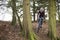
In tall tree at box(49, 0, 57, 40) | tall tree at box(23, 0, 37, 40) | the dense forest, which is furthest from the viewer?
tall tree at box(49, 0, 57, 40)

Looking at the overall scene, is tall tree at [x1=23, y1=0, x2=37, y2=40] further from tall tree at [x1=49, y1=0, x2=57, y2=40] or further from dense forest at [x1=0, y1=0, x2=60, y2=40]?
tall tree at [x1=49, y1=0, x2=57, y2=40]

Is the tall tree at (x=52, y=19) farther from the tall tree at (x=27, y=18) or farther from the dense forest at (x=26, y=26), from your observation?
the tall tree at (x=27, y=18)

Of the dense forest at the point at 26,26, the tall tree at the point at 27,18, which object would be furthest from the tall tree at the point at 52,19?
the tall tree at the point at 27,18

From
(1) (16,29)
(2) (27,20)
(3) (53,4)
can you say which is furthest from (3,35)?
(3) (53,4)

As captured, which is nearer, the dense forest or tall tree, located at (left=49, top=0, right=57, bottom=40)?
the dense forest

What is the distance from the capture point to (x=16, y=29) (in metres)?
16.9

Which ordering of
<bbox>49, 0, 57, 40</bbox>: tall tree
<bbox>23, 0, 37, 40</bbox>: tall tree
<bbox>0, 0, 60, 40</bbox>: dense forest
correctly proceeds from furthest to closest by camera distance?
<bbox>49, 0, 57, 40</bbox>: tall tree
<bbox>0, 0, 60, 40</bbox>: dense forest
<bbox>23, 0, 37, 40</bbox>: tall tree

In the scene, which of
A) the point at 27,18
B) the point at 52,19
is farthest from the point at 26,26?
the point at 52,19

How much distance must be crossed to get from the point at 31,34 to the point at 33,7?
11926 mm

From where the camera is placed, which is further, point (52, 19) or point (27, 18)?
point (52, 19)

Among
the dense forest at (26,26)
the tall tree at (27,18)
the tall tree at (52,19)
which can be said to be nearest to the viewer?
the tall tree at (27,18)

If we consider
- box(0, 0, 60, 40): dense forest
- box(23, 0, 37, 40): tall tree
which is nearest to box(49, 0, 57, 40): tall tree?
box(0, 0, 60, 40): dense forest

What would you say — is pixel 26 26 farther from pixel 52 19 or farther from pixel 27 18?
pixel 52 19

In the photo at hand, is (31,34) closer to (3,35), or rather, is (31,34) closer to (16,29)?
(3,35)
